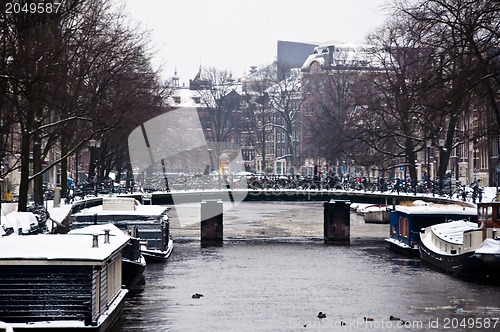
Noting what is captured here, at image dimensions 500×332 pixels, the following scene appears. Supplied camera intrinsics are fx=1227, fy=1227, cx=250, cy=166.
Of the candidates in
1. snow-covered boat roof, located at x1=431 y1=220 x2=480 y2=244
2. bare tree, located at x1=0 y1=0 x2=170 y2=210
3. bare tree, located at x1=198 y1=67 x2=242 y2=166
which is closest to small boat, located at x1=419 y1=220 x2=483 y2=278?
snow-covered boat roof, located at x1=431 y1=220 x2=480 y2=244

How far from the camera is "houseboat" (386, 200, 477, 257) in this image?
5959 cm

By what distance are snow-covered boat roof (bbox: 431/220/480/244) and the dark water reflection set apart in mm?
1612

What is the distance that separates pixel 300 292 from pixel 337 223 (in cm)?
2619

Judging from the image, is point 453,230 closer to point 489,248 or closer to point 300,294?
point 489,248

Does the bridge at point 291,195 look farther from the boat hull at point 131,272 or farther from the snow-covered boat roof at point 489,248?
the boat hull at point 131,272

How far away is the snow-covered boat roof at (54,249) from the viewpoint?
2969 cm

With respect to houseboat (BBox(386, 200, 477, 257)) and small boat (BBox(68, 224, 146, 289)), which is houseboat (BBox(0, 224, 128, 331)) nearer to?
small boat (BBox(68, 224, 146, 289))

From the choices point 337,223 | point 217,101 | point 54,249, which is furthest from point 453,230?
point 217,101

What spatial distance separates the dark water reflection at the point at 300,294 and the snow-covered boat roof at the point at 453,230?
1612mm

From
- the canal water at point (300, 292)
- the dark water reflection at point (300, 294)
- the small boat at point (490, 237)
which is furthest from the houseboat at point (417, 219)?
the small boat at point (490, 237)

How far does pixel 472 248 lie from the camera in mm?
47938

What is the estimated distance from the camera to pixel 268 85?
15888 cm

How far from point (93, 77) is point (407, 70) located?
1027 inches

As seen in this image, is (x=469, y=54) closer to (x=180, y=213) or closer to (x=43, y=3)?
(x=43, y=3)
